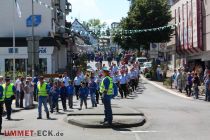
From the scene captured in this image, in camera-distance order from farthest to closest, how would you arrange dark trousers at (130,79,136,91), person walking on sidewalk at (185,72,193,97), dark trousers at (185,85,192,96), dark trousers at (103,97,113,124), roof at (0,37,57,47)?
roof at (0,37,57,47) → dark trousers at (130,79,136,91) → dark trousers at (185,85,192,96) → person walking on sidewalk at (185,72,193,97) → dark trousers at (103,97,113,124)

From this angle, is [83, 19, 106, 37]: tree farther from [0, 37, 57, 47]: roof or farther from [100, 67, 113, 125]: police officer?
[100, 67, 113, 125]: police officer

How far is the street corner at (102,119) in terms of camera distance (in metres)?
17.5

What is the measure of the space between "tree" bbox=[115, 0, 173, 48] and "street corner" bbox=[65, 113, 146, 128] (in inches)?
1608

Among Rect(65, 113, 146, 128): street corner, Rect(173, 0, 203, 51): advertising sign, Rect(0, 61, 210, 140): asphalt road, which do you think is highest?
Rect(173, 0, 203, 51): advertising sign

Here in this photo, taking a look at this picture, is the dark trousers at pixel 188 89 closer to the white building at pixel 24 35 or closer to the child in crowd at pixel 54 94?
the child in crowd at pixel 54 94

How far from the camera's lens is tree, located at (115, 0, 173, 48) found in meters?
61.0

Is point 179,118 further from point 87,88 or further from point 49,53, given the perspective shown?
point 49,53

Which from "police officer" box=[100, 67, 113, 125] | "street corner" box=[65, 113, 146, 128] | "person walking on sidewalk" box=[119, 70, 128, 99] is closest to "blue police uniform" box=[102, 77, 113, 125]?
"police officer" box=[100, 67, 113, 125]

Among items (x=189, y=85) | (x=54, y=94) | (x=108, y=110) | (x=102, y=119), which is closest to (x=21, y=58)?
(x=189, y=85)

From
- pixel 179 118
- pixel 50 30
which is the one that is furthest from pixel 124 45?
pixel 179 118

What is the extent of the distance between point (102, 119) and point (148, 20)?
43568 millimetres

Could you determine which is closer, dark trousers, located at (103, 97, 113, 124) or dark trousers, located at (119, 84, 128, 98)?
dark trousers, located at (103, 97, 113, 124)

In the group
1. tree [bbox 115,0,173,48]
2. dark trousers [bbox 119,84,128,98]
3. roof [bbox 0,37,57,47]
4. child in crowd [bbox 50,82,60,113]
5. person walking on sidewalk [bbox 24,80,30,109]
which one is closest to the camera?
child in crowd [bbox 50,82,60,113]

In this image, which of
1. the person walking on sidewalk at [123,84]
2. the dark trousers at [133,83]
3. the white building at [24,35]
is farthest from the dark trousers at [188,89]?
the white building at [24,35]
